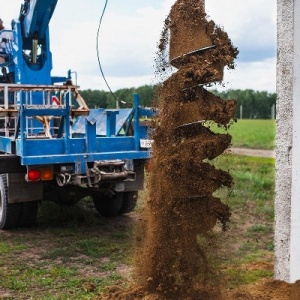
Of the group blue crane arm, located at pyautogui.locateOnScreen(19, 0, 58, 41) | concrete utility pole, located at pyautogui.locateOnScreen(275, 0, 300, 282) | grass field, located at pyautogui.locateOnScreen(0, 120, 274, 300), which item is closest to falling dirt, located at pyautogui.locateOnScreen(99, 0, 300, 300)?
grass field, located at pyautogui.locateOnScreen(0, 120, 274, 300)

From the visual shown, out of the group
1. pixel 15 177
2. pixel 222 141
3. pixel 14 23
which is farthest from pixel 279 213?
pixel 14 23

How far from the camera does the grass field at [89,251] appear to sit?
5.38 m

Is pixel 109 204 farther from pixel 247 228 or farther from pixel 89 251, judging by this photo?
pixel 247 228

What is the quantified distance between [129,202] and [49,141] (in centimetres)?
228

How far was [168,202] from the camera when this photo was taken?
440cm

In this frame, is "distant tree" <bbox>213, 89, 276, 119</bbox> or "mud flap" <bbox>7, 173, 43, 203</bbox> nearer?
"mud flap" <bbox>7, 173, 43, 203</bbox>

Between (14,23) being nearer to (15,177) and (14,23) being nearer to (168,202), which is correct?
(15,177)

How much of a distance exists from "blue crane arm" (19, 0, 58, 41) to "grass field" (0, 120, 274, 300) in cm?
270

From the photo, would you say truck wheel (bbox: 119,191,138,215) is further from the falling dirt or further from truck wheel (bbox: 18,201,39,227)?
the falling dirt

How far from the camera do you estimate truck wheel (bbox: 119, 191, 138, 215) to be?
341 inches

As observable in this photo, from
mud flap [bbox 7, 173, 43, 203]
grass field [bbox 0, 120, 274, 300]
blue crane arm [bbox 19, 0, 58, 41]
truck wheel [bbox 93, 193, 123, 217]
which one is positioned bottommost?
grass field [bbox 0, 120, 274, 300]

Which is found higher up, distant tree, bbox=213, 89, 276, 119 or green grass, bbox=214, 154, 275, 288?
distant tree, bbox=213, 89, 276, 119

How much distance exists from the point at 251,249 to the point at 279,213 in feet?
7.09

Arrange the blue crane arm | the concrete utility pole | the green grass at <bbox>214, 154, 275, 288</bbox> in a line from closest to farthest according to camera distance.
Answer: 1. the concrete utility pole
2. the green grass at <bbox>214, 154, 275, 288</bbox>
3. the blue crane arm
